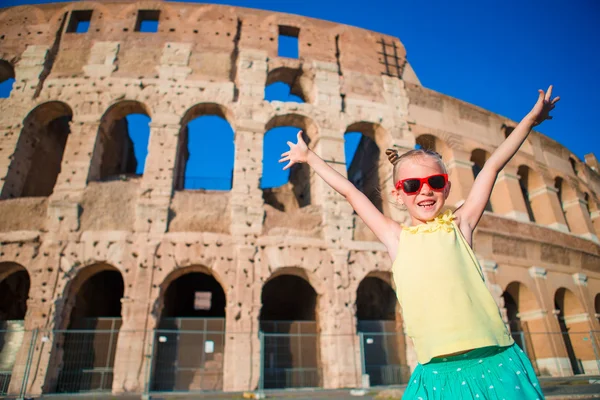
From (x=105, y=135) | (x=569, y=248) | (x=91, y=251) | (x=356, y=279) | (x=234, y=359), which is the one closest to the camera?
(x=234, y=359)

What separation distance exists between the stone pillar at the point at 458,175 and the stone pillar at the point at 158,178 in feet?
29.3

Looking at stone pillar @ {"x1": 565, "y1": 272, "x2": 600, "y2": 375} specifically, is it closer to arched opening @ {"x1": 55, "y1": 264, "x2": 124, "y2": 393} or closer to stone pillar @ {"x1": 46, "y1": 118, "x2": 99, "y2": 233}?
arched opening @ {"x1": 55, "y1": 264, "x2": 124, "y2": 393}

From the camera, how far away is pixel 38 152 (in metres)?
12.1

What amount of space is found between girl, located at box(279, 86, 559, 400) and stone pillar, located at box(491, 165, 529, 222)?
12.8 meters

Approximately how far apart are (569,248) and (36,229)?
17.1 m

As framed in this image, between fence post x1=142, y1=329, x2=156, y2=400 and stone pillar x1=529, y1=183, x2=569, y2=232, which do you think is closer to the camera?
fence post x1=142, y1=329, x2=156, y2=400

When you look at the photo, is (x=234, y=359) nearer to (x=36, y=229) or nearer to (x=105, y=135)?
(x=36, y=229)

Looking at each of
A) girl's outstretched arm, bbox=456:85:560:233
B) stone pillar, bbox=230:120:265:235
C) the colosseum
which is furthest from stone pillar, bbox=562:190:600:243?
girl's outstretched arm, bbox=456:85:560:233

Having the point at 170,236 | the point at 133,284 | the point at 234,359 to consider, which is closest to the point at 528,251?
the point at 234,359

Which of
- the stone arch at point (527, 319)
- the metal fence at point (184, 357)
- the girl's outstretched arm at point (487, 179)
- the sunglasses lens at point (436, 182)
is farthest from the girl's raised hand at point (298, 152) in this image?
the stone arch at point (527, 319)

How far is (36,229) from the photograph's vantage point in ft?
31.2

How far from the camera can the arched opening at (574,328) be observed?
12.2m

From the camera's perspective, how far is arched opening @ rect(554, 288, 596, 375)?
12.2 meters

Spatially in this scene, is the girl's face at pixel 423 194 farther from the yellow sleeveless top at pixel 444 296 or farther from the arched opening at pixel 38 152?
the arched opening at pixel 38 152
